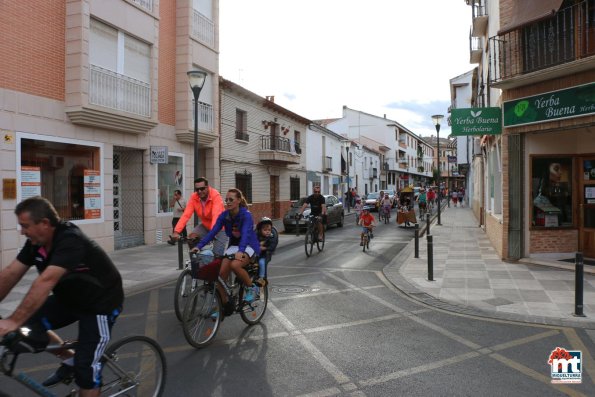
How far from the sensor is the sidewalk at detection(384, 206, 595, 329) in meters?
6.50

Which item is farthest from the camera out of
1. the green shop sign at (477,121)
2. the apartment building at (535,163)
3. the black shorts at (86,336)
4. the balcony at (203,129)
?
the balcony at (203,129)

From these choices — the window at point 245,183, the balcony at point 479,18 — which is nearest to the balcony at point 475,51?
the balcony at point 479,18

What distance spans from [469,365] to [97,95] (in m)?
10.9

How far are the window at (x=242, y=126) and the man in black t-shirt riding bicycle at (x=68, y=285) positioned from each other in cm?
1856

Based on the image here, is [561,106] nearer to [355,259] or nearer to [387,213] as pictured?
[355,259]

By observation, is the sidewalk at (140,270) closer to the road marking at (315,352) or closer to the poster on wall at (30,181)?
the poster on wall at (30,181)

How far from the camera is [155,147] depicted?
45.6 ft

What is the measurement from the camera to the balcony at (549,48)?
900 cm

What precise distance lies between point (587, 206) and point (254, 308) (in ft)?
28.8

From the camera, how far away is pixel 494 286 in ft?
26.7

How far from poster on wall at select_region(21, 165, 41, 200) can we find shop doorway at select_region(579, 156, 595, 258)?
12.5 m

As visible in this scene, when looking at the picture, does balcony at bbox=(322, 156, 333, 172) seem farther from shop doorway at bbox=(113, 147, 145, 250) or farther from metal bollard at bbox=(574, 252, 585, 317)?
metal bollard at bbox=(574, 252, 585, 317)

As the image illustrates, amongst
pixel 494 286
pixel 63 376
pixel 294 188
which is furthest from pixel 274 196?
pixel 63 376

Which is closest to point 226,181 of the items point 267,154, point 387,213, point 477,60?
point 267,154
